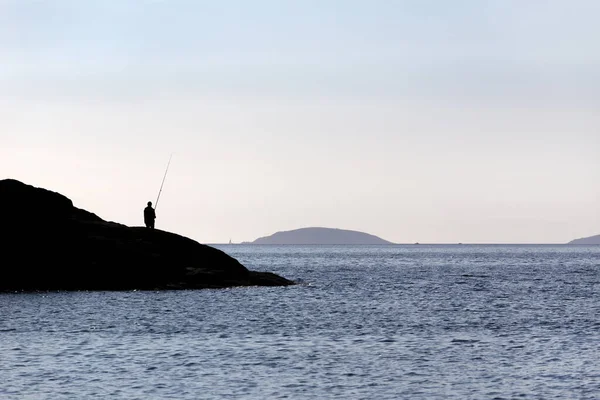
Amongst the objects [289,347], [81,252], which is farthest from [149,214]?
[289,347]

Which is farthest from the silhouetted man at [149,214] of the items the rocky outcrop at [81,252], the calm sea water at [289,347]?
the calm sea water at [289,347]

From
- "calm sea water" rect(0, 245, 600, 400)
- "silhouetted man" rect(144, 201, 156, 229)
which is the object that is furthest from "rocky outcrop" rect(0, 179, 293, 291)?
"calm sea water" rect(0, 245, 600, 400)

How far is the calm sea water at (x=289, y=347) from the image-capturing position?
888 inches

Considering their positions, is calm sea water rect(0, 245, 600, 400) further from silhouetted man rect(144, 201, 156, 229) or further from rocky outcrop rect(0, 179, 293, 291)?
silhouetted man rect(144, 201, 156, 229)

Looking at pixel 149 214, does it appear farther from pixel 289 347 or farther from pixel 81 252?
pixel 289 347

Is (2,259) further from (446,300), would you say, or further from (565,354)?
(565,354)

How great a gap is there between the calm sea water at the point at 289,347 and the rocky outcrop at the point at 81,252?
99.9 inches

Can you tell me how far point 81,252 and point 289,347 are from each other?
2502cm

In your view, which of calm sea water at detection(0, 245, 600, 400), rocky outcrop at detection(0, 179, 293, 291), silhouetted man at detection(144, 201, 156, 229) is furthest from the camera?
silhouetted man at detection(144, 201, 156, 229)

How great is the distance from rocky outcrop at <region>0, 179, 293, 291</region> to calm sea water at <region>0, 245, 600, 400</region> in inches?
99.9

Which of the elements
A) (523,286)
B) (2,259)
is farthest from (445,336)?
(523,286)

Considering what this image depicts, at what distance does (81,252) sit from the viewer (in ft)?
168

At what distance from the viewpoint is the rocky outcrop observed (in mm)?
50094

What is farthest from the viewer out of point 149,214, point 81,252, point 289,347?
point 149,214
